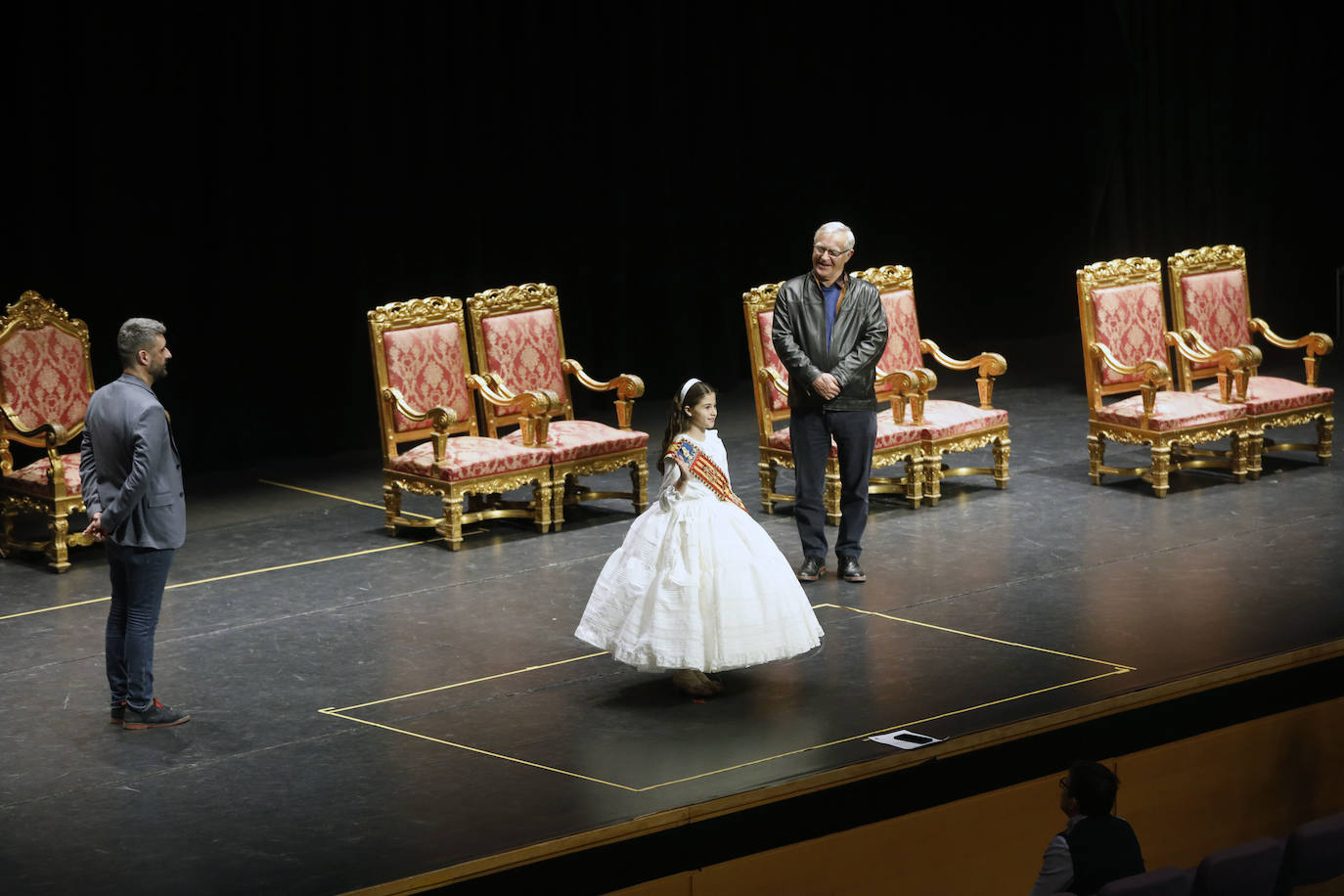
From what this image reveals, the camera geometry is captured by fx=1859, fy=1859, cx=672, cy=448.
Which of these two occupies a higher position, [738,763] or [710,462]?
[710,462]

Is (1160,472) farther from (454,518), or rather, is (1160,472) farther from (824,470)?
(454,518)

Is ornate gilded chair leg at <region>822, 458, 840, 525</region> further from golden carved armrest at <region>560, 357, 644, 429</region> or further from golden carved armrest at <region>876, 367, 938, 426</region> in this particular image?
golden carved armrest at <region>560, 357, 644, 429</region>

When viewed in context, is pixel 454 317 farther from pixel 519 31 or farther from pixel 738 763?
pixel 738 763

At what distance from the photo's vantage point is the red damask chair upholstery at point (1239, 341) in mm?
8719

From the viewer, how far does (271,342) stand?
9.76 m

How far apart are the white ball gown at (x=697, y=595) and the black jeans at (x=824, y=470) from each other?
4.93 feet

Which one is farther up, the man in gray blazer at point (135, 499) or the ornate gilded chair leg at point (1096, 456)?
the man in gray blazer at point (135, 499)

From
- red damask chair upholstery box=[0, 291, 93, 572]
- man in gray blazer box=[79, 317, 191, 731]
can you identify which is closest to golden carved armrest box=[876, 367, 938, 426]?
red damask chair upholstery box=[0, 291, 93, 572]

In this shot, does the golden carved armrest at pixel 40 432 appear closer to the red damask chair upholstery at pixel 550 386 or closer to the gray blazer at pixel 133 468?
the red damask chair upholstery at pixel 550 386

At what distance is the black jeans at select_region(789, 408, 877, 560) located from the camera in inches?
278

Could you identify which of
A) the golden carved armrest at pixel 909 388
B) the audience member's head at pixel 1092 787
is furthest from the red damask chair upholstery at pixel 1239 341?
the audience member's head at pixel 1092 787

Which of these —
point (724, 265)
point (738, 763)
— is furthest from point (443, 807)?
point (724, 265)

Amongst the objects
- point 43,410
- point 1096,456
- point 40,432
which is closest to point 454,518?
point 40,432

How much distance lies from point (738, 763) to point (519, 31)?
20.6 ft
